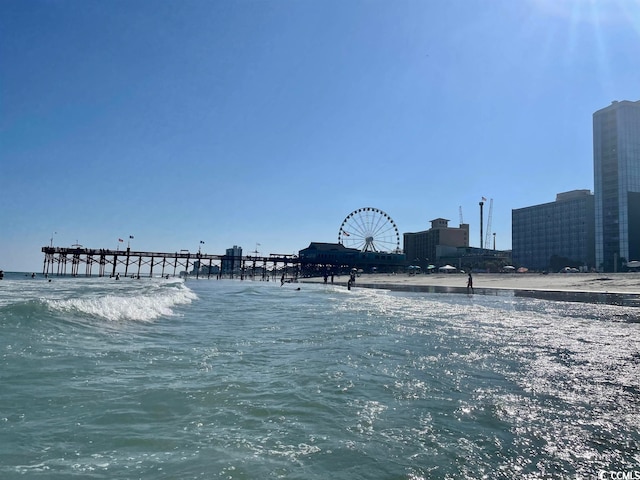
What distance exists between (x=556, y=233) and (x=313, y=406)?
452ft

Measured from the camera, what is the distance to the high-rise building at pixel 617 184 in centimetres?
10262

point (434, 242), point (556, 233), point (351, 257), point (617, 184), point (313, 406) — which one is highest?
point (617, 184)

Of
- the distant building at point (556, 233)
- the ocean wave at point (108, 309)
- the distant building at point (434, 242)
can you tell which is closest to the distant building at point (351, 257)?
the distant building at point (434, 242)

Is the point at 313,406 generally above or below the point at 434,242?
below

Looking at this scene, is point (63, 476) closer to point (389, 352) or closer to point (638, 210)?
point (389, 352)

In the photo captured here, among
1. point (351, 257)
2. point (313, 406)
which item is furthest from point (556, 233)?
point (313, 406)

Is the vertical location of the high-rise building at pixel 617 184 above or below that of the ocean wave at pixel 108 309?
above

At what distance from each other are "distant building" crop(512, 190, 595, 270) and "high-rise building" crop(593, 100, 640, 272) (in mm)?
8525

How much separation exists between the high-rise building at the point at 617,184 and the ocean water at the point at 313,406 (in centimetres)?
11161

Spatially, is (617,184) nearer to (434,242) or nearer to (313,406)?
(434,242)

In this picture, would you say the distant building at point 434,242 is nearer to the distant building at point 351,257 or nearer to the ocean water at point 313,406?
the distant building at point 351,257

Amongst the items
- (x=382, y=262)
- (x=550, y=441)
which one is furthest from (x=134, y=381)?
(x=382, y=262)

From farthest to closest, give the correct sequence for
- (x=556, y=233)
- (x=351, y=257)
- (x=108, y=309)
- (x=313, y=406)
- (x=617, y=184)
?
(x=351, y=257) < (x=556, y=233) < (x=617, y=184) < (x=108, y=309) < (x=313, y=406)

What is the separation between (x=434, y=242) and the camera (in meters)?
162
